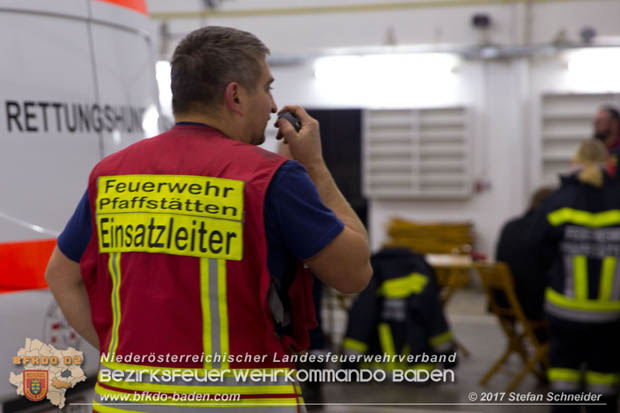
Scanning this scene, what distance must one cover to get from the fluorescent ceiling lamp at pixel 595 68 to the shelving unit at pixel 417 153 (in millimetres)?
1605

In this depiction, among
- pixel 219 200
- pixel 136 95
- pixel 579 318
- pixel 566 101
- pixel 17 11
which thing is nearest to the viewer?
pixel 219 200

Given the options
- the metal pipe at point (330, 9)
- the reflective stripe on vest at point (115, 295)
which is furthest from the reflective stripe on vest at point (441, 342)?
the metal pipe at point (330, 9)

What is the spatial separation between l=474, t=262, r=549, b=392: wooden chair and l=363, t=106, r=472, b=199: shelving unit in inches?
176

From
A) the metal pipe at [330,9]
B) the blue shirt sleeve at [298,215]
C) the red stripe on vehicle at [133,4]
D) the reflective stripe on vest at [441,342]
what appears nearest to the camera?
the blue shirt sleeve at [298,215]

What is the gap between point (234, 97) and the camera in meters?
1.66

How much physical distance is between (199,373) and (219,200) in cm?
42

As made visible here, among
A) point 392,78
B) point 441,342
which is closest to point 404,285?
point 441,342

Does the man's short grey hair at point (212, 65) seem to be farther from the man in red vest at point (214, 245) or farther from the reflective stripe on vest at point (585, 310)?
the reflective stripe on vest at point (585, 310)

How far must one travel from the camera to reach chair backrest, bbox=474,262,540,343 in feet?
17.8

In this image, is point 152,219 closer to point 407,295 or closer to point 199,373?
point 199,373

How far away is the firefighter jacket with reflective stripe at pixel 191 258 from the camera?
161 cm

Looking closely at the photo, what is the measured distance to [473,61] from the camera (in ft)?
33.3

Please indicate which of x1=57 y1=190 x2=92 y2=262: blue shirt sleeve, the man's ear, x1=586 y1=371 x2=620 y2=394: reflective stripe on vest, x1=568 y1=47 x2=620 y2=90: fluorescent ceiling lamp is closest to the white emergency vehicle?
x1=57 y1=190 x2=92 y2=262: blue shirt sleeve

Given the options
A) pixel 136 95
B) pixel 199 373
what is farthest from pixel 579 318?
pixel 199 373
